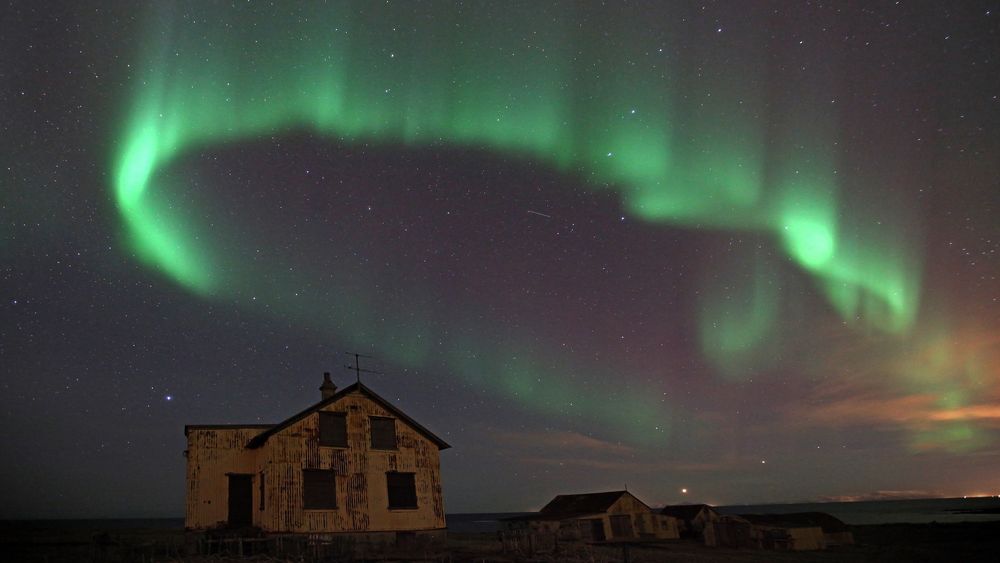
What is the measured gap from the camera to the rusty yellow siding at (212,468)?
3148 cm

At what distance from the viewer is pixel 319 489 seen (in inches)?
1202

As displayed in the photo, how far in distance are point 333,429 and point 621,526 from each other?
31731 mm

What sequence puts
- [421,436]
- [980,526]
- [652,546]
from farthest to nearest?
[980,526] < [652,546] < [421,436]

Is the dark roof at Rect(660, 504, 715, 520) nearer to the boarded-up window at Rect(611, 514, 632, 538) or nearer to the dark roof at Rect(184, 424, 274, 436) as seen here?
the boarded-up window at Rect(611, 514, 632, 538)

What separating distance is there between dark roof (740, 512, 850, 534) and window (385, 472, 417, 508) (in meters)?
36.5

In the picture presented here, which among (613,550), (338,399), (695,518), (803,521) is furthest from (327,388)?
(803,521)

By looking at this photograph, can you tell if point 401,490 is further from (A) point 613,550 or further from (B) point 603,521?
(B) point 603,521

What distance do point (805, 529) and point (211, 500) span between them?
155 feet

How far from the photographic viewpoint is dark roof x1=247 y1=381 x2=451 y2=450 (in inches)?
1220

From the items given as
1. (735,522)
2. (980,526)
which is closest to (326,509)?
(735,522)

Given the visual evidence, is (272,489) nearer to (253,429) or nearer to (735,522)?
(253,429)

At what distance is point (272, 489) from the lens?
2966 centimetres

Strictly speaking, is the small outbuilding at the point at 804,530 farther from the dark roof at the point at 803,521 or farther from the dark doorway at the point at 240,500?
the dark doorway at the point at 240,500

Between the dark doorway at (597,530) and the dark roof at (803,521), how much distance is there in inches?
573
